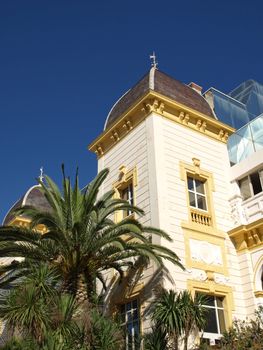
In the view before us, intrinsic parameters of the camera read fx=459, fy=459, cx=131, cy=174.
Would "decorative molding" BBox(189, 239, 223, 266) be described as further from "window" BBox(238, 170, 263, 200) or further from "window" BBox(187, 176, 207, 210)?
"window" BBox(238, 170, 263, 200)

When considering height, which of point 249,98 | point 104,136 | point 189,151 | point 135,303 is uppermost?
Result: point 249,98

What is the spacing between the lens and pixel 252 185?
18.8 meters

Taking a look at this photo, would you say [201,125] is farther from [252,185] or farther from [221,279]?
[221,279]

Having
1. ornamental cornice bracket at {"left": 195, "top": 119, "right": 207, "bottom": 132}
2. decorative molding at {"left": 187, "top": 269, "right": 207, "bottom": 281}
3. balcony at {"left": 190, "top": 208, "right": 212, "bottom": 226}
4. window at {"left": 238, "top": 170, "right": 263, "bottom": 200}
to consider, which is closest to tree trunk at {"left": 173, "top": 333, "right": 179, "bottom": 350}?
decorative molding at {"left": 187, "top": 269, "right": 207, "bottom": 281}

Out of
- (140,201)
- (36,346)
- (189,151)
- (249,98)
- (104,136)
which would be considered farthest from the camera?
(249,98)

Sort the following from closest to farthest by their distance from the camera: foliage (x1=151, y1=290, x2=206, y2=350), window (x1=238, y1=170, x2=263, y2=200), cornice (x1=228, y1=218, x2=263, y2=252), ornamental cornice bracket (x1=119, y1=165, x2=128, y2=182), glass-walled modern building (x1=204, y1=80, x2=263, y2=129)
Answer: foliage (x1=151, y1=290, x2=206, y2=350)
cornice (x1=228, y1=218, x2=263, y2=252)
window (x1=238, y1=170, x2=263, y2=200)
ornamental cornice bracket (x1=119, y1=165, x2=128, y2=182)
glass-walled modern building (x1=204, y1=80, x2=263, y2=129)

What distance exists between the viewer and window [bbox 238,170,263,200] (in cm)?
1856

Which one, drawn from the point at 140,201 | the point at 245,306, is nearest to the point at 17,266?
the point at 140,201

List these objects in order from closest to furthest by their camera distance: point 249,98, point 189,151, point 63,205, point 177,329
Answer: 1. point 177,329
2. point 63,205
3. point 189,151
4. point 249,98

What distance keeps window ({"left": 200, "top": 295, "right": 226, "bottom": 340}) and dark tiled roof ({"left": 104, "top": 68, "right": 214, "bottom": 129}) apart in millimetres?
8232

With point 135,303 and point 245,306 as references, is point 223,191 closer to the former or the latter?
point 245,306

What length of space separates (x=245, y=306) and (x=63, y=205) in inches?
297

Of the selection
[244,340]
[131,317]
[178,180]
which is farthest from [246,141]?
[244,340]

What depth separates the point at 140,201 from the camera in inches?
683
